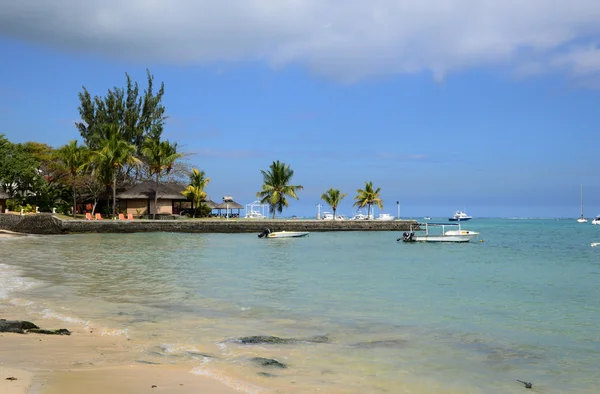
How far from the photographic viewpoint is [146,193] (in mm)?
58938

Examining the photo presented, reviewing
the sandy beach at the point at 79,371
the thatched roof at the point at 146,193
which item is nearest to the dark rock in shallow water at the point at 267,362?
the sandy beach at the point at 79,371

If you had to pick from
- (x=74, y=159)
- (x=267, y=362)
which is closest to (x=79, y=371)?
(x=267, y=362)

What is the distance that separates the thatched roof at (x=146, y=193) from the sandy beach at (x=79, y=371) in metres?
51.8

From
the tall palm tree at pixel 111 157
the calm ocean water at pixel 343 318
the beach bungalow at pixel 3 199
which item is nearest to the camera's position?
the calm ocean water at pixel 343 318

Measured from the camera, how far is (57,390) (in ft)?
17.3

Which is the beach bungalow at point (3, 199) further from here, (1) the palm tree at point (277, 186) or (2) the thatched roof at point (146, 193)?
(1) the palm tree at point (277, 186)

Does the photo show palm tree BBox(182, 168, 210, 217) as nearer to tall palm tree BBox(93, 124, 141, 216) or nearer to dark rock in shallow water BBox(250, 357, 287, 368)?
tall palm tree BBox(93, 124, 141, 216)

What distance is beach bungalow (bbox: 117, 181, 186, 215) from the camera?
193ft

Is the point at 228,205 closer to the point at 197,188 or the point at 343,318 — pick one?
the point at 197,188

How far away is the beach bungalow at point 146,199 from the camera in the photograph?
58.8 metres

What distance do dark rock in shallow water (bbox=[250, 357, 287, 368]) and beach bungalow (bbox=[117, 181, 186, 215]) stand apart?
5258 centimetres

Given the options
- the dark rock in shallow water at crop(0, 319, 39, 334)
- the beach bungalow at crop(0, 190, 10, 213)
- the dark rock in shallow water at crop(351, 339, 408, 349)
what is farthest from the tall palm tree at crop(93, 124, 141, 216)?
the dark rock in shallow water at crop(351, 339, 408, 349)

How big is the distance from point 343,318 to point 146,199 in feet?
167

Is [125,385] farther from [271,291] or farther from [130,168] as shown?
[130,168]
